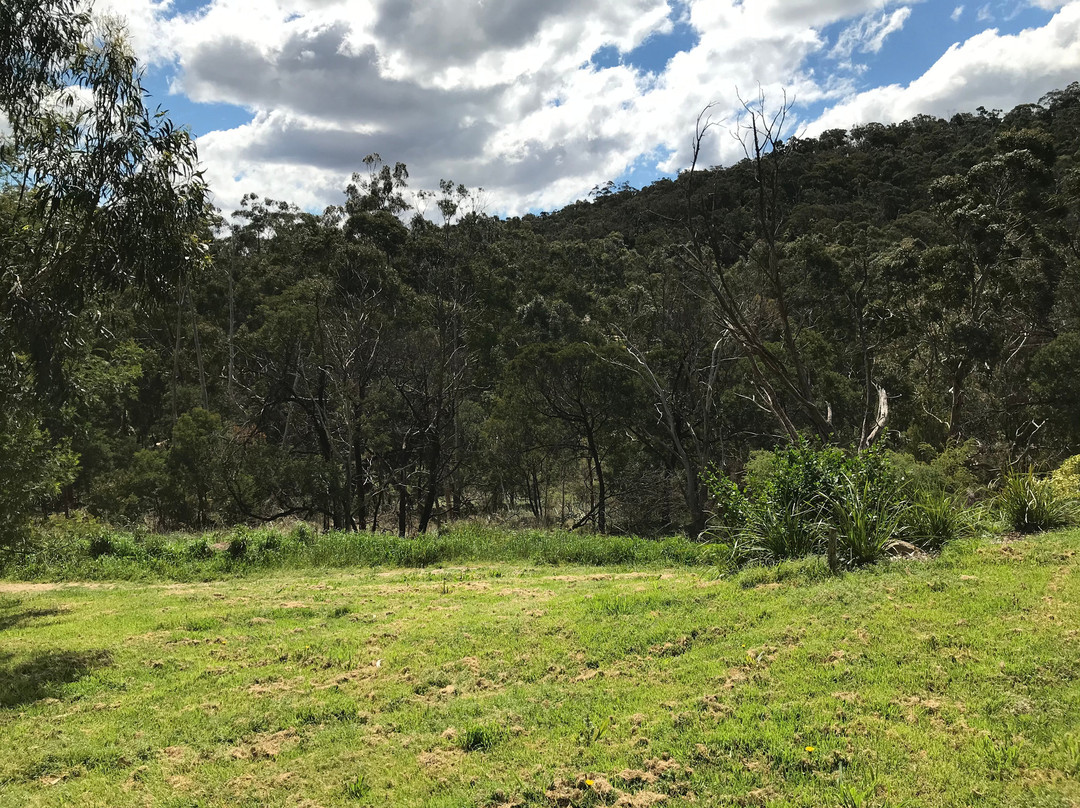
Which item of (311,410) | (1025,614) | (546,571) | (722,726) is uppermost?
(311,410)

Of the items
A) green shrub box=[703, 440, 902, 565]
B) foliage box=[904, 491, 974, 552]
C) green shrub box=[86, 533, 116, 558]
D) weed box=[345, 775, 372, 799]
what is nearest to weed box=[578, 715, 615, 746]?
weed box=[345, 775, 372, 799]

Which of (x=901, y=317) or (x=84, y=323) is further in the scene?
(x=901, y=317)

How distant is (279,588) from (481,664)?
6.11m

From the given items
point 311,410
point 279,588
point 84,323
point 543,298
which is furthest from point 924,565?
point 543,298

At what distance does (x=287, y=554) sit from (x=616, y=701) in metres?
10.4

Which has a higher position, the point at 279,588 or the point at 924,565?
the point at 924,565

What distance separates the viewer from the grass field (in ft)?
10.5

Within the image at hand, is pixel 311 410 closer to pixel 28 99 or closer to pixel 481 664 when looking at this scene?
pixel 28 99

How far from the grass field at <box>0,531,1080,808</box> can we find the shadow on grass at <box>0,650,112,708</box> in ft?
0.09

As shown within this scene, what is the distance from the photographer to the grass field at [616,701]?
126 inches

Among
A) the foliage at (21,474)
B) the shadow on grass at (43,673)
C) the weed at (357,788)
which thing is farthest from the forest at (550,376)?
the weed at (357,788)

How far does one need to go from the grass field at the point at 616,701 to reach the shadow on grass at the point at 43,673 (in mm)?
28

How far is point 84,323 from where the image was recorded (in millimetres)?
8461

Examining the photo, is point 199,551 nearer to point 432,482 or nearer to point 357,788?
point 432,482
